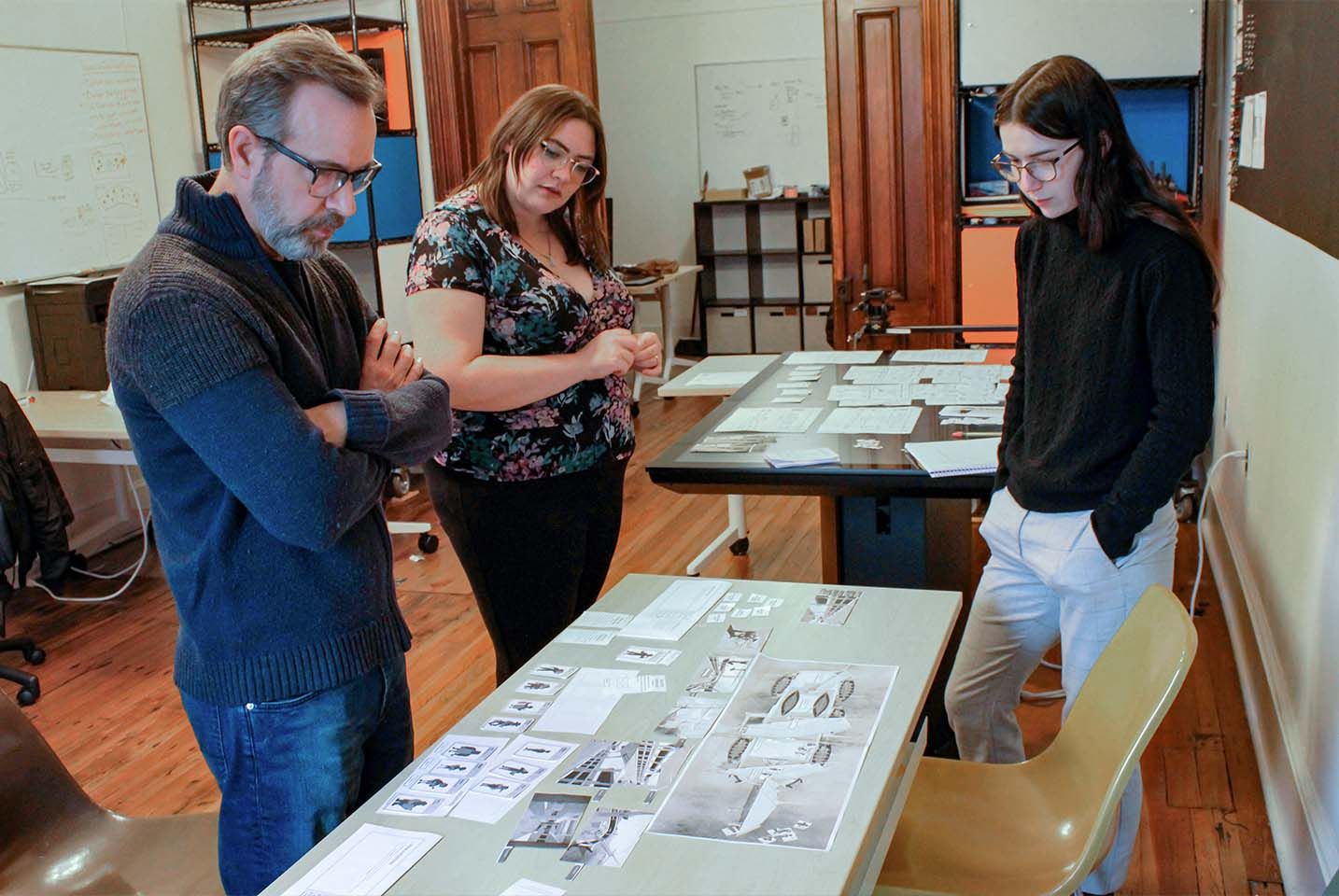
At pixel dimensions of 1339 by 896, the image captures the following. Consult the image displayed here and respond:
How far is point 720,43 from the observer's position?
9023 millimetres

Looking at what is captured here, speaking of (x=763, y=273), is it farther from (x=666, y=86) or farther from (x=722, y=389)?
(x=722, y=389)

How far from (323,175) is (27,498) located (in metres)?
3.01

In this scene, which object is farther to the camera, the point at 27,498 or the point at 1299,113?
the point at 27,498

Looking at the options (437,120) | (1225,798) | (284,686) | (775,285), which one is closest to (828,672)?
(284,686)

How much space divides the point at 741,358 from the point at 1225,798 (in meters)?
2.43

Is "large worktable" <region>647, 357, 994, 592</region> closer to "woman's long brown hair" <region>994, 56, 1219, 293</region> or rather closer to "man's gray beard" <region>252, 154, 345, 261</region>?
"woman's long brown hair" <region>994, 56, 1219, 293</region>

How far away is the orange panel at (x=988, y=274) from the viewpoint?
205 inches

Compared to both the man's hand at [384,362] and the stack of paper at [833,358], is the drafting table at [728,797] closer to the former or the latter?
the man's hand at [384,362]

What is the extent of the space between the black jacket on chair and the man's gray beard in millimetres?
2752

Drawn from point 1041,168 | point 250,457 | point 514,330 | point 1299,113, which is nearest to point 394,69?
point 514,330

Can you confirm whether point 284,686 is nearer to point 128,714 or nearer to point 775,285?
point 128,714

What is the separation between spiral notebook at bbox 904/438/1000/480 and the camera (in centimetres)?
252

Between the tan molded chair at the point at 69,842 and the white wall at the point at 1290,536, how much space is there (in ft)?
6.13

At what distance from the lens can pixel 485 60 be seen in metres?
6.15
